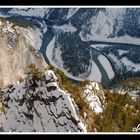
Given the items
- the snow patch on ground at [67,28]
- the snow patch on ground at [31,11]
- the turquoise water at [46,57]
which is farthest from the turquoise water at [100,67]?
the snow patch on ground at [31,11]

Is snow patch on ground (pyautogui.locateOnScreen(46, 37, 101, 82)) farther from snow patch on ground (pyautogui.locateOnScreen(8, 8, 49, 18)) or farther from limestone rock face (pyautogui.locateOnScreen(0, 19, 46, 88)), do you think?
snow patch on ground (pyautogui.locateOnScreen(8, 8, 49, 18))

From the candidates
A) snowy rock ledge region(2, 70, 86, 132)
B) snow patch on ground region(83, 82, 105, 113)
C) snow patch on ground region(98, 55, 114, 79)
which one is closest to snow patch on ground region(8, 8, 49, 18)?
snowy rock ledge region(2, 70, 86, 132)

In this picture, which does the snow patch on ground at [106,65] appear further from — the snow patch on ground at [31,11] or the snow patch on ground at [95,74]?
the snow patch on ground at [31,11]
